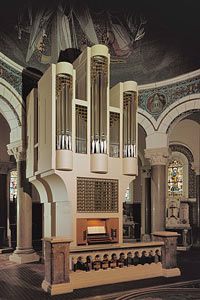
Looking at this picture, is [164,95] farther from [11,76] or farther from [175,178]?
[11,76]

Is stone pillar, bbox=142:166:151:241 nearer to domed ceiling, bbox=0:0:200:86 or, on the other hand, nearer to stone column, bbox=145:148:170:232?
stone column, bbox=145:148:170:232

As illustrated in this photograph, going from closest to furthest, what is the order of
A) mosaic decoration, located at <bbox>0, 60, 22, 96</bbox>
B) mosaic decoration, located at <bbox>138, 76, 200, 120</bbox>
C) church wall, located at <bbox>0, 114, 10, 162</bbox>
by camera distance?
mosaic decoration, located at <bbox>0, 60, 22, 96</bbox>
mosaic decoration, located at <bbox>138, 76, 200, 120</bbox>
church wall, located at <bbox>0, 114, 10, 162</bbox>

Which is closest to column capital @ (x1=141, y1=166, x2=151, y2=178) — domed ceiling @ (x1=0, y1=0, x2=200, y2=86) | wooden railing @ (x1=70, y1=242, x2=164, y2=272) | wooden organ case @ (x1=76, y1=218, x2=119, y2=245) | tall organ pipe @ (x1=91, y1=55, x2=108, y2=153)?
domed ceiling @ (x1=0, y1=0, x2=200, y2=86)

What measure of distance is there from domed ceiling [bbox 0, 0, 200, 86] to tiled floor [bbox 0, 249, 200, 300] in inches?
261

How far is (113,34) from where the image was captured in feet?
43.2

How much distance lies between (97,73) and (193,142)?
8276mm

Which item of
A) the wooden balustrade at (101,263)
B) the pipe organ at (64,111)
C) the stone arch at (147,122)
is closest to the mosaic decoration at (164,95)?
the stone arch at (147,122)

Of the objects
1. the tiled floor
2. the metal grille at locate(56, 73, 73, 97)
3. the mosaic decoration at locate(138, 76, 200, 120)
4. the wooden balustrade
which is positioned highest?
the mosaic decoration at locate(138, 76, 200, 120)

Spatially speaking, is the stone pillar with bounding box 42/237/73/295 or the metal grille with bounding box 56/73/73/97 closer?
the stone pillar with bounding box 42/237/73/295

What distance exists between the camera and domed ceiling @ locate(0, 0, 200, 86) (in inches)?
442

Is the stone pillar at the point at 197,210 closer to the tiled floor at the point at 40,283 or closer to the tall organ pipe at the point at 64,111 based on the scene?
the tiled floor at the point at 40,283

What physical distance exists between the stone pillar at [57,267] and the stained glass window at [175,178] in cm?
1017

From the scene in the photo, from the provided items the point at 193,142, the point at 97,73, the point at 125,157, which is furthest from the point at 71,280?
the point at 193,142

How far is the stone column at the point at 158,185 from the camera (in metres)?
12.5
